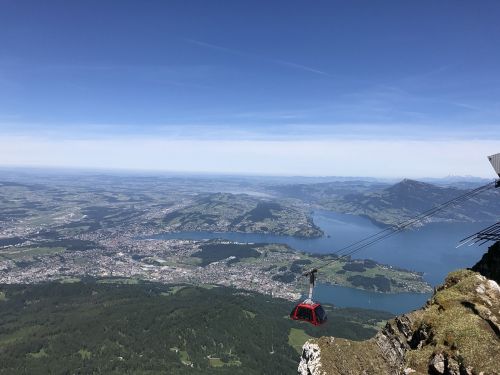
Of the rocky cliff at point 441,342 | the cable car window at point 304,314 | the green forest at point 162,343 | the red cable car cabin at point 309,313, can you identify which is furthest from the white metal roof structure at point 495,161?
the green forest at point 162,343

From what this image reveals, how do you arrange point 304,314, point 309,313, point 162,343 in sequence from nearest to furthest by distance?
point 309,313 < point 304,314 < point 162,343

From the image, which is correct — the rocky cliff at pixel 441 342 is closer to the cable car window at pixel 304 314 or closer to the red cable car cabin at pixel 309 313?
the red cable car cabin at pixel 309 313

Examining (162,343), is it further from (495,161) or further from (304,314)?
(495,161)

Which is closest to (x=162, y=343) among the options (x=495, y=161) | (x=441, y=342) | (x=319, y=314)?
(x=319, y=314)

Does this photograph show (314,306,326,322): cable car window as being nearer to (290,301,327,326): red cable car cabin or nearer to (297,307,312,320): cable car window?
(290,301,327,326): red cable car cabin

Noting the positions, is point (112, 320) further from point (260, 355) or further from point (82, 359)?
point (260, 355)

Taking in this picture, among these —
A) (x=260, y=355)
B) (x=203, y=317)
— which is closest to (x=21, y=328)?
(x=203, y=317)

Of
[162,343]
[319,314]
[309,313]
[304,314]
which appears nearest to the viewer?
[309,313]

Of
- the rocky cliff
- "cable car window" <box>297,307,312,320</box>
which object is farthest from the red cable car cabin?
the rocky cliff
